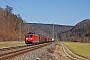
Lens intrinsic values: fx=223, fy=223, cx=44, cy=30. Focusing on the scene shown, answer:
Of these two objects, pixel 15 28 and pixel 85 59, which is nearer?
pixel 85 59

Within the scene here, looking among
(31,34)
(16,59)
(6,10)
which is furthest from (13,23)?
(16,59)

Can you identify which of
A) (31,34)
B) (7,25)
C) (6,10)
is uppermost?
(6,10)

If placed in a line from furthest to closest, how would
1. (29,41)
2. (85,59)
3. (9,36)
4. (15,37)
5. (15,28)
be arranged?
1. (15,28)
2. (15,37)
3. (9,36)
4. (29,41)
5. (85,59)

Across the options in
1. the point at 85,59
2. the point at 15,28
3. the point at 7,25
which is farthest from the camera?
the point at 15,28

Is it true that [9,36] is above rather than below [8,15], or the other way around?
below

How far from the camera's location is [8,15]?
13925 cm

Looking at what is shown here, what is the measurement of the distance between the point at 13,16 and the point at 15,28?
14.7m

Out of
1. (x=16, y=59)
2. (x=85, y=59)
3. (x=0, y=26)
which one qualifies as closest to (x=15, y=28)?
(x=0, y=26)

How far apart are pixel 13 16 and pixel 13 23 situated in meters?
12.6

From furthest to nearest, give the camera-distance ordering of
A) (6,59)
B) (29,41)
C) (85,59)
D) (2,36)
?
(2,36)
(29,41)
(85,59)
(6,59)

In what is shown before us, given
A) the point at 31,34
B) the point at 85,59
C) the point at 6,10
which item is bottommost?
the point at 85,59

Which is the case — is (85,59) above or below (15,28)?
below

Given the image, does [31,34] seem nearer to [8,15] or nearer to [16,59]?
[16,59]

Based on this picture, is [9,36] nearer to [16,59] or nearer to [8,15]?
[8,15]
